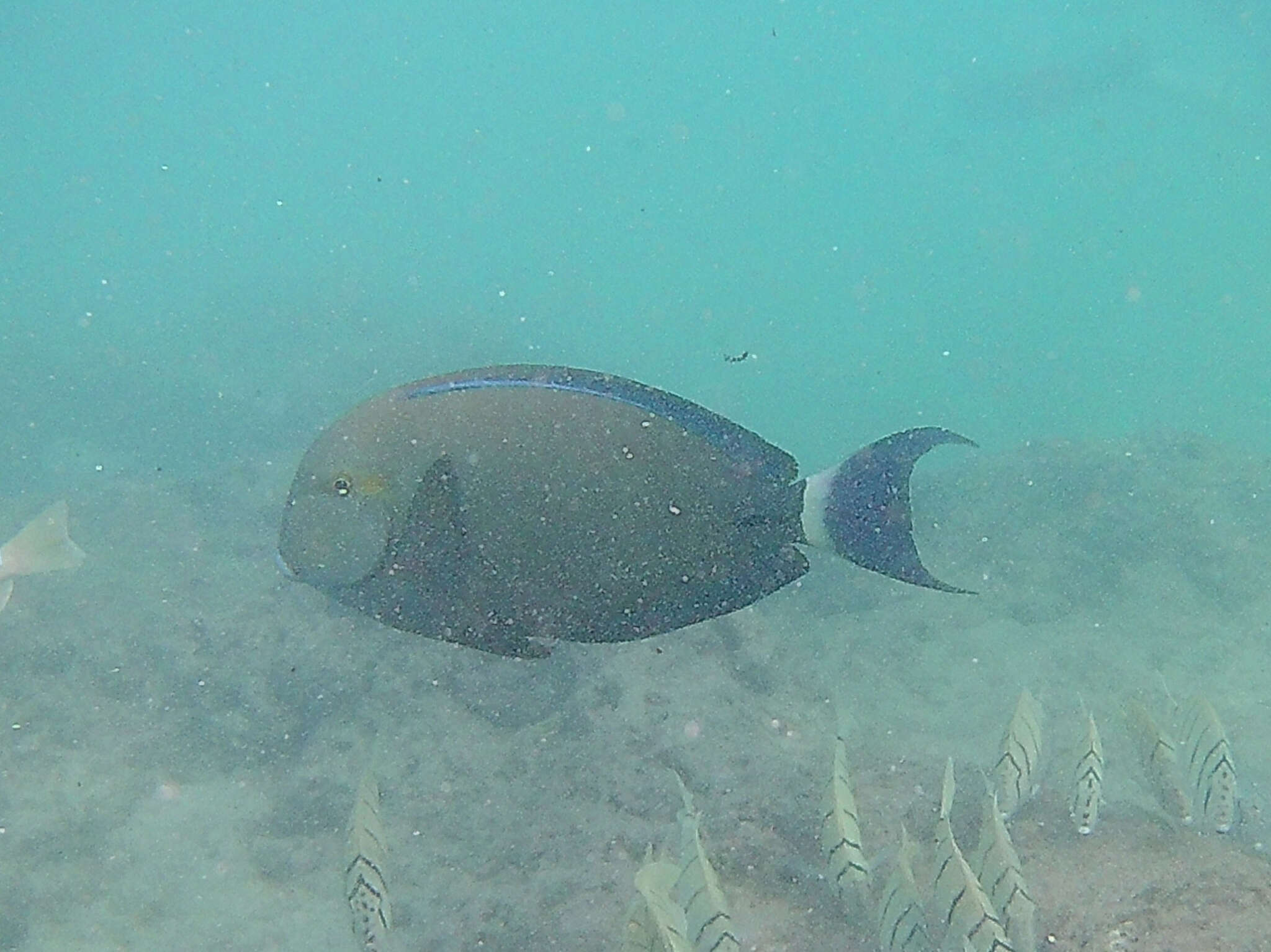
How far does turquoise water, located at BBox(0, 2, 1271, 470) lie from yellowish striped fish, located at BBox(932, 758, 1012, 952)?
13699 millimetres

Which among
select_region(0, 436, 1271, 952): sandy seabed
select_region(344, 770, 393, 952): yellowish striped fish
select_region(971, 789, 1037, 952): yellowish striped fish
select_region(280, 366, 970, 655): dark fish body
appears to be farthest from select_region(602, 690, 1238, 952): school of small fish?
select_region(280, 366, 970, 655): dark fish body

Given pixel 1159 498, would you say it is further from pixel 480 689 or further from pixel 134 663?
pixel 134 663

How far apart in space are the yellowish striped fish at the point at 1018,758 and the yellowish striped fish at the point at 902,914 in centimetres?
99

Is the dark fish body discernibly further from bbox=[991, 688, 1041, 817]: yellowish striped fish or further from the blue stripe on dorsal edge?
bbox=[991, 688, 1041, 817]: yellowish striped fish

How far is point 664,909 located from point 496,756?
12.0 ft

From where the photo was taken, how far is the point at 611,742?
5.50 metres

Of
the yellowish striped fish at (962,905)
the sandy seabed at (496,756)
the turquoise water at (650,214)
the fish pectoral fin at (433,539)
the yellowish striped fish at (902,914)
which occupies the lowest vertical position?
the turquoise water at (650,214)

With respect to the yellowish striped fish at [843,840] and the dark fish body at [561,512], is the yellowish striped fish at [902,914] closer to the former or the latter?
the yellowish striped fish at [843,840]

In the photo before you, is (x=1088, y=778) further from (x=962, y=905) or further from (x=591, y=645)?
(x=591, y=645)

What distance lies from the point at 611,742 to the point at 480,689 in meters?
1.23

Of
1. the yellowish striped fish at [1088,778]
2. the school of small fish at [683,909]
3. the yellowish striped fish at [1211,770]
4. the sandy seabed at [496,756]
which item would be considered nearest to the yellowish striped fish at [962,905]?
the school of small fish at [683,909]

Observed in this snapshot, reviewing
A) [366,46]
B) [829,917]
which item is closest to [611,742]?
[829,917]

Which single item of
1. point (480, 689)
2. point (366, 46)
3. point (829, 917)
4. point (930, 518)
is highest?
point (829, 917)

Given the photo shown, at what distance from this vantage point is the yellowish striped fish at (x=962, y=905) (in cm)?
258
